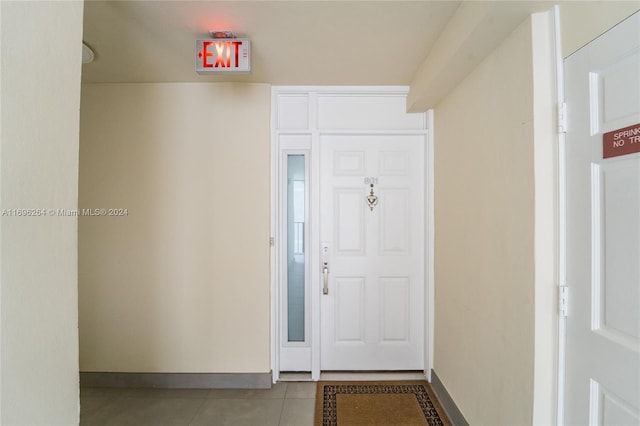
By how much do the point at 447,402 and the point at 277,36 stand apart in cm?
281

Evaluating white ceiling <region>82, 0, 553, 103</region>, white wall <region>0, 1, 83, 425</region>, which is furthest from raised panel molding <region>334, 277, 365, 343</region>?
white wall <region>0, 1, 83, 425</region>

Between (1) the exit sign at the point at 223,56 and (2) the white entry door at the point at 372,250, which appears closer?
(1) the exit sign at the point at 223,56

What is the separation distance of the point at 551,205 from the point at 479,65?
974mm

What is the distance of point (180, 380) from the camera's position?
2.77m

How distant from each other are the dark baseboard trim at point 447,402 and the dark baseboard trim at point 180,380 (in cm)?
138

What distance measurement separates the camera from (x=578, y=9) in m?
1.25

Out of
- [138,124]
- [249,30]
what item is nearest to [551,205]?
[249,30]

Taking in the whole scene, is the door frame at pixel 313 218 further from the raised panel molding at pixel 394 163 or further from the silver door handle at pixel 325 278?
the raised panel molding at pixel 394 163

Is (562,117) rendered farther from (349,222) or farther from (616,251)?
(349,222)

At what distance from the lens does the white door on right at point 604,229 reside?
1047mm

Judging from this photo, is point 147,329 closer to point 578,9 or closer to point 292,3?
point 292,3

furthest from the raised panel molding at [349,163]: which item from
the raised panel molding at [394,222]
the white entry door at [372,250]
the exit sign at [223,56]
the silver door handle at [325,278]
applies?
the exit sign at [223,56]

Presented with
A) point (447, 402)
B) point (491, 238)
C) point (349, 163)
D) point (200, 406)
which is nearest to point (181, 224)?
point (200, 406)

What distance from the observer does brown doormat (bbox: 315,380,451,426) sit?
231 centimetres
